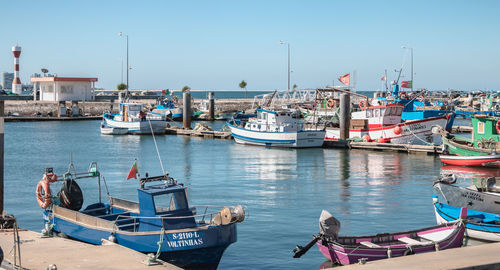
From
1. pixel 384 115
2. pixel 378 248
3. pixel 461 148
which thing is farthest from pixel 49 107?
pixel 378 248

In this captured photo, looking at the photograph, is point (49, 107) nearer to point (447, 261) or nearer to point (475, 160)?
point (475, 160)

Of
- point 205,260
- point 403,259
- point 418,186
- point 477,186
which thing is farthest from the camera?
point 418,186

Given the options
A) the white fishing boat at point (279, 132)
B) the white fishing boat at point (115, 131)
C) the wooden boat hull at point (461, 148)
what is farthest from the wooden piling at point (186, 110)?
the wooden boat hull at point (461, 148)

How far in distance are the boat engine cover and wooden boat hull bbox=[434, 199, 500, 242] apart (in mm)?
11562

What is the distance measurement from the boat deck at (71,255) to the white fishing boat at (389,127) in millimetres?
37349

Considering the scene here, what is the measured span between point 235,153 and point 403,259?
34679 mm

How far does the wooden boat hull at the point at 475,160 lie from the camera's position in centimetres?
3803

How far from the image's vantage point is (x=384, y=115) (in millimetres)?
51969

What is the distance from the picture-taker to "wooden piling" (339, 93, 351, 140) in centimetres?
5156

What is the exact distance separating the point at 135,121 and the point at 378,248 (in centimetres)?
5107

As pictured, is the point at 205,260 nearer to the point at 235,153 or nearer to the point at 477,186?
the point at 477,186

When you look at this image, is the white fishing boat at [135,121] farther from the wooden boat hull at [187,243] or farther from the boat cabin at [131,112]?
the wooden boat hull at [187,243]

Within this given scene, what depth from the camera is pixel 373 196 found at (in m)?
29.3

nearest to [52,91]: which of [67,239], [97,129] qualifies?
[97,129]
